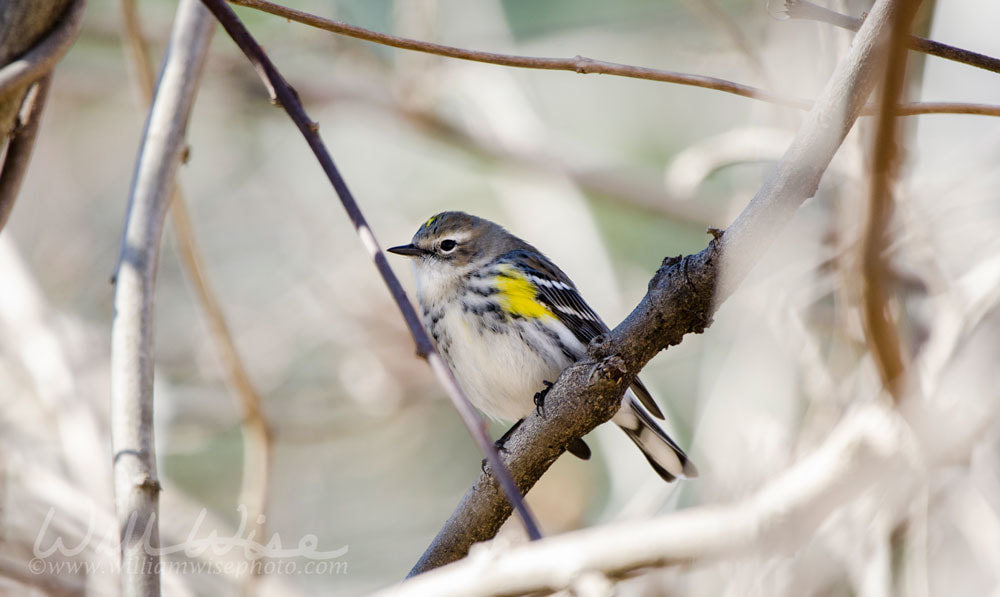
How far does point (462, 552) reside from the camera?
1.89 meters

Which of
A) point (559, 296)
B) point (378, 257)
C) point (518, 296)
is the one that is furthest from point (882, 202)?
point (559, 296)

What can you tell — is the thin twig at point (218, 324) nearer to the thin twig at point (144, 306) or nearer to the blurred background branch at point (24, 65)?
the thin twig at point (144, 306)

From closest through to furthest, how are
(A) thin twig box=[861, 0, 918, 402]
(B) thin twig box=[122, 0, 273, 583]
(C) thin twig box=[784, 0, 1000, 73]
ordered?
(A) thin twig box=[861, 0, 918, 402], (C) thin twig box=[784, 0, 1000, 73], (B) thin twig box=[122, 0, 273, 583]

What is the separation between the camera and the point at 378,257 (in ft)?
4.49

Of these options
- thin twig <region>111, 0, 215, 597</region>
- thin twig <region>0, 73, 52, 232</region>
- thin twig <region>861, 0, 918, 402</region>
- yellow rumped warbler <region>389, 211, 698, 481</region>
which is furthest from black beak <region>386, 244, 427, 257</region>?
thin twig <region>861, 0, 918, 402</region>

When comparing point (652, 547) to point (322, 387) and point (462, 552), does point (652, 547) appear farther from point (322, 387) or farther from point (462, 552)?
point (322, 387)

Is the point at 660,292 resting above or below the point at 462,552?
above

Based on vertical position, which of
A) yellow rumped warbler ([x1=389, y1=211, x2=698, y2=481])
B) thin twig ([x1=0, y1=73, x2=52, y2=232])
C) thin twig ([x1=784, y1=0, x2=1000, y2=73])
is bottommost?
thin twig ([x1=784, y1=0, x2=1000, y2=73])

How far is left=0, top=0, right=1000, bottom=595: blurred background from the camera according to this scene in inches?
110

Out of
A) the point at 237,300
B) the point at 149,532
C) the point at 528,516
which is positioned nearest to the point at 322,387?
the point at 237,300

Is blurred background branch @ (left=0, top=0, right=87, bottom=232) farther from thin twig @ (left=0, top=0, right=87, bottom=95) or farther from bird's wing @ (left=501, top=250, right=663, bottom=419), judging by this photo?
bird's wing @ (left=501, top=250, right=663, bottom=419)

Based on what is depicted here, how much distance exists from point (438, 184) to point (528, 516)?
605cm

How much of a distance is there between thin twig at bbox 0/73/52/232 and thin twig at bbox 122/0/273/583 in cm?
Answer: 49

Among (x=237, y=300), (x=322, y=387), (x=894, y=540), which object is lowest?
(x=894, y=540)
